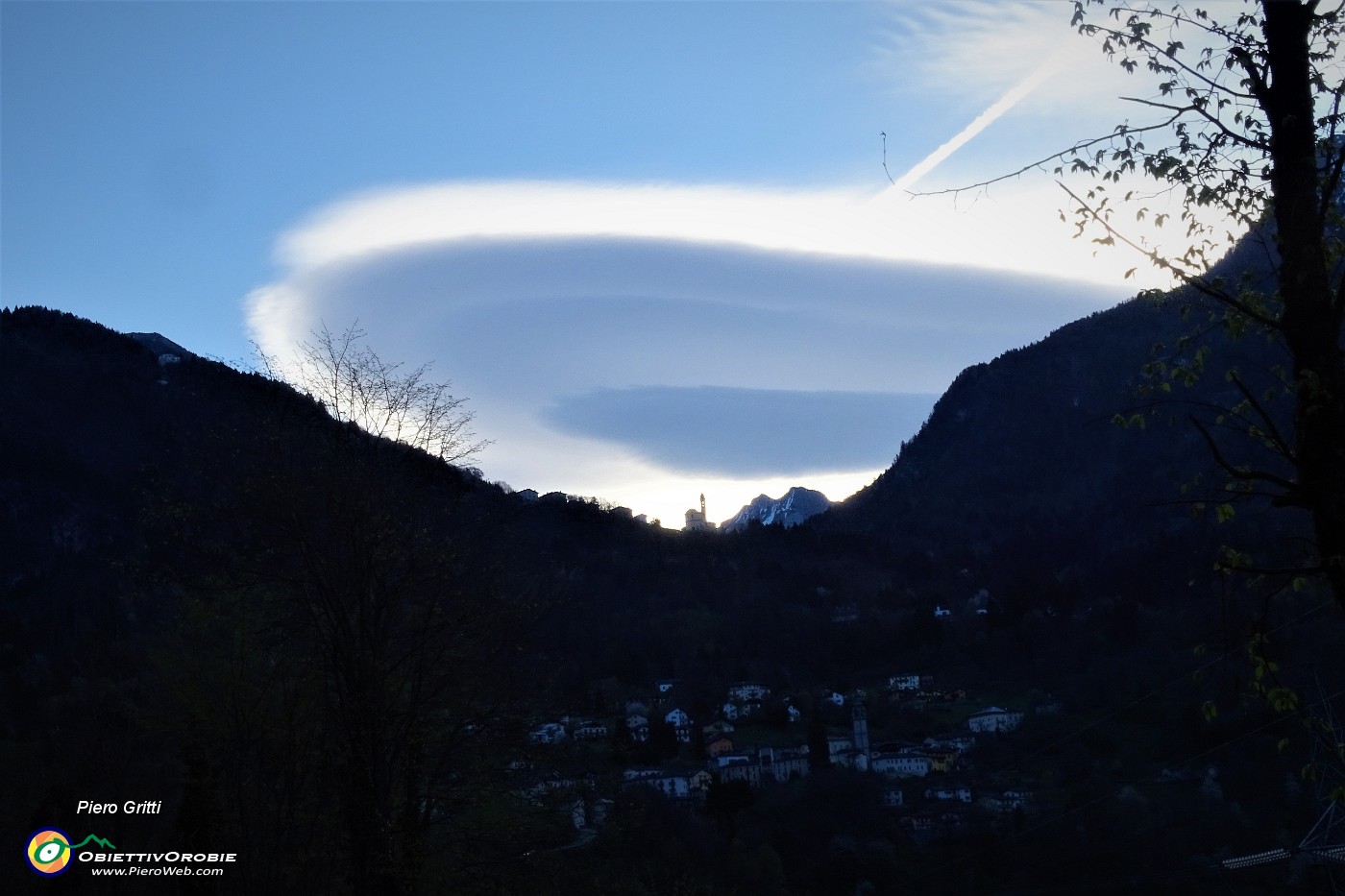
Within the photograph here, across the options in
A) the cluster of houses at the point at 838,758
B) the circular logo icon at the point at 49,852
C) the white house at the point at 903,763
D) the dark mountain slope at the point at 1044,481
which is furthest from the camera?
the dark mountain slope at the point at 1044,481

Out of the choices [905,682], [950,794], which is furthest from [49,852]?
[905,682]

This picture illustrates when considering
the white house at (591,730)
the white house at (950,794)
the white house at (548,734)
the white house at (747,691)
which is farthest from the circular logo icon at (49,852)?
the white house at (747,691)

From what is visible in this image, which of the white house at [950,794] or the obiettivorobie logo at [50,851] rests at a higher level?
the obiettivorobie logo at [50,851]

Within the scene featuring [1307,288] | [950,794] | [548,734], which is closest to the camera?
[1307,288]

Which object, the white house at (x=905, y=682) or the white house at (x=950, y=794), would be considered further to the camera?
the white house at (x=905, y=682)

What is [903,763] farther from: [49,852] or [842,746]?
[49,852]

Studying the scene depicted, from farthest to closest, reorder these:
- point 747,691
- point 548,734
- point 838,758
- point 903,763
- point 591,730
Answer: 1. point 747,691
2. point 838,758
3. point 903,763
4. point 591,730
5. point 548,734

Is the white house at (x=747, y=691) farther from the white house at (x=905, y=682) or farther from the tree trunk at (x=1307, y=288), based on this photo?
the tree trunk at (x=1307, y=288)
